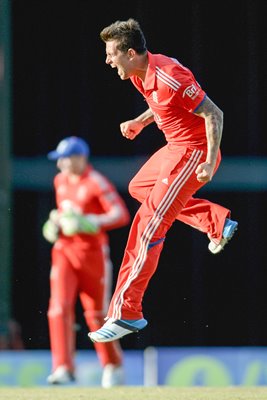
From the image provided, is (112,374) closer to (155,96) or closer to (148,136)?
(148,136)

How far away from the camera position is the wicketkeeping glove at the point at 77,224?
37.2 ft

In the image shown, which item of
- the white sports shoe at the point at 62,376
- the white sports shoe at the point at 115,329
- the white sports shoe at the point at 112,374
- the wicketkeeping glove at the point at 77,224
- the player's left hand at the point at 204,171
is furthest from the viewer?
the wicketkeeping glove at the point at 77,224

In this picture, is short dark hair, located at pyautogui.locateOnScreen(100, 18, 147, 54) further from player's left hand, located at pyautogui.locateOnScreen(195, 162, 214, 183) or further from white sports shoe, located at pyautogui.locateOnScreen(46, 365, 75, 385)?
white sports shoe, located at pyautogui.locateOnScreen(46, 365, 75, 385)

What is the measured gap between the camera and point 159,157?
7.99m

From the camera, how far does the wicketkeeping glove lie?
37.2 ft

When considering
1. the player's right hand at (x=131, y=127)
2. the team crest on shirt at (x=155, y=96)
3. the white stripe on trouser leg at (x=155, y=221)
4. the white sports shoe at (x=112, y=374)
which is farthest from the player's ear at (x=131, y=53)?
the white sports shoe at (x=112, y=374)

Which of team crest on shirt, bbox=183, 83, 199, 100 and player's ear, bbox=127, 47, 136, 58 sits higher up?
player's ear, bbox=127, 47, 136, 58

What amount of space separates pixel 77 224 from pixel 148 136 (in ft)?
10.4

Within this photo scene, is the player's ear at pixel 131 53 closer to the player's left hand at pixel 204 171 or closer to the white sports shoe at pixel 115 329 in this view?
the player's left hand at pixel 204 171

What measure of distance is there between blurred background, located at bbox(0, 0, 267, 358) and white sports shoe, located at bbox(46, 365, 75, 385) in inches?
127

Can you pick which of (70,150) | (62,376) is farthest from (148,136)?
(62,376)

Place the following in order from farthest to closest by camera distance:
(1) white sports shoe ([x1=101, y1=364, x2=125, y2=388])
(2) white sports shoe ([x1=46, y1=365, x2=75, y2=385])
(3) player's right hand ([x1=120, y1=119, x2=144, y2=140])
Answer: (1) white sports shoe ([x1=101, y1=364, x2=125, y2=388]) → (2) white sports shoe ([x1=46, y1=365, x2=75, y2=385]) → (3) player's right hand ([x1=120, y1=119, x2=144, y2=140])

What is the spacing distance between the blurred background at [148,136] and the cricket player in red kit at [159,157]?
6285 millimetres

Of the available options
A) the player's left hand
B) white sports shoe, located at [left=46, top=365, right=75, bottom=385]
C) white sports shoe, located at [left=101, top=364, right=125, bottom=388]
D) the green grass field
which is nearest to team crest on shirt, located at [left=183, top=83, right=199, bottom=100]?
the player's left hand
